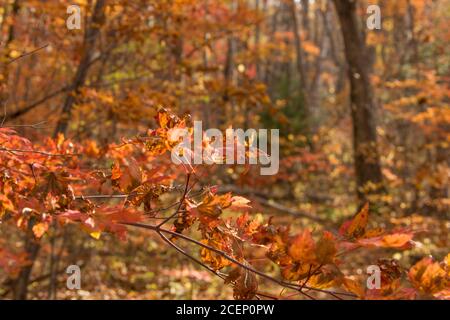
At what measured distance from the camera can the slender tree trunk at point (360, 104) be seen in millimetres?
7316

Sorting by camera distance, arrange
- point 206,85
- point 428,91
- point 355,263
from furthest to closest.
A: point 428,91 → point 355,263 → point 206,85

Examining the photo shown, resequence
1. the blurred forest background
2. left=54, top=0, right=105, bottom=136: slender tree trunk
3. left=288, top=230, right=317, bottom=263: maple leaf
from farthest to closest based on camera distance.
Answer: the blurred forest background
left=54, top=0, right=105, bottom=136: slender tree trunk
left=288, top=230, right=317, bottom=263: maple leaf

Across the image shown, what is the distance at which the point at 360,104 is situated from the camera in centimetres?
752

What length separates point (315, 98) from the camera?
1842 cm

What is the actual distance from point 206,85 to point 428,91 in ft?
16.8

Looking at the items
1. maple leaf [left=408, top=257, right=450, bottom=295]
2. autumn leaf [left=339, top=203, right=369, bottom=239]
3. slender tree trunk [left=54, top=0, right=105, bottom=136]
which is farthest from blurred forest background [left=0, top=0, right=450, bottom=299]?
maple leaf [left=408, top=257, right=450, bottom=295]

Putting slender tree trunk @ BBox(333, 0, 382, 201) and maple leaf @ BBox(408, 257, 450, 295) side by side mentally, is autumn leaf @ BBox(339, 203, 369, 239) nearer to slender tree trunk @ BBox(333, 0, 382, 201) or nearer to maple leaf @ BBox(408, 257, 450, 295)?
maple leaf @ BBox(408, 257, 450, 295)

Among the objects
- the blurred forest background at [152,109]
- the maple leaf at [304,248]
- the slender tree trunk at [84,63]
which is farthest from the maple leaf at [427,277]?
the slender tree trunk at [84,63]

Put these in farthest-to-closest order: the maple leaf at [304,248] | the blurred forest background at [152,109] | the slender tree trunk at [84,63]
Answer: the blurred forest background at [152,109] → the slender tree trunk at [84,63] → the maple leaf at [304,248]

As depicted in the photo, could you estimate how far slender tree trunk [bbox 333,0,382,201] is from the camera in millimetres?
7316

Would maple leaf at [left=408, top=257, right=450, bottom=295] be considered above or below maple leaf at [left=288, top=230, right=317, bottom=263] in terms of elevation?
below

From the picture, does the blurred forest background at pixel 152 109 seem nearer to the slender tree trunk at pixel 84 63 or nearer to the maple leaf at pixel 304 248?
the slender tree trunk at pixel 84 63

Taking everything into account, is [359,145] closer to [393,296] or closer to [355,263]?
[355,263]

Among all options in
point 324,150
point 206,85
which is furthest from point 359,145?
point 324,150
